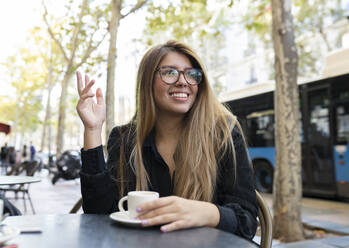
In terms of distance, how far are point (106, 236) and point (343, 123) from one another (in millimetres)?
8050

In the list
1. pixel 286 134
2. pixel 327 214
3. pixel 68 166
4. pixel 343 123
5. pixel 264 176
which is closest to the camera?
pixel 286 134

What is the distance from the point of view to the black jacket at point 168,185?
1596 mm

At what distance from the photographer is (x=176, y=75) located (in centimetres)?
203

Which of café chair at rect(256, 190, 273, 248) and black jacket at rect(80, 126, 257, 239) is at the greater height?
black jacket at rect(80, 126, 257, 239)

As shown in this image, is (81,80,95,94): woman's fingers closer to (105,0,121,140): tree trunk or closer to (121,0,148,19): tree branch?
(105,0,121,140): tree trunk

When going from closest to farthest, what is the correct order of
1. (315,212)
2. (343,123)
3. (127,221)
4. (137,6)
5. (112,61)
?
1. (127,221)
2. (315,212)
3. (343,123)
4. (137,6)
5. (112,61)

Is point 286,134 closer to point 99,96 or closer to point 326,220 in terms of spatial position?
point 326,220

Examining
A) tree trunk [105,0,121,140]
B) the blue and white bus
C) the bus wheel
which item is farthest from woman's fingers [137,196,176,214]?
the bus wheel

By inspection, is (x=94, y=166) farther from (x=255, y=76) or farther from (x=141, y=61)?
(x=255, y=76)

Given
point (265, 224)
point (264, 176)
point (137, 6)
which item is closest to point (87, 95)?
point (265, 224)

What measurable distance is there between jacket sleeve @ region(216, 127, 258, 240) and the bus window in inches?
274

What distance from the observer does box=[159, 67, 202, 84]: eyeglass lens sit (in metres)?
1.99

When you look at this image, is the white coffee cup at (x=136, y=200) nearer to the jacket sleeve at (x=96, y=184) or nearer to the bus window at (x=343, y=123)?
the jacket sleeve at (x=96, y=184)

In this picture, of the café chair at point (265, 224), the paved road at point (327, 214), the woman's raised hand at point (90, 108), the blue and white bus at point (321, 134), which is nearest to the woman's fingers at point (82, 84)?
the woman's raised hand at point (90, 108)
